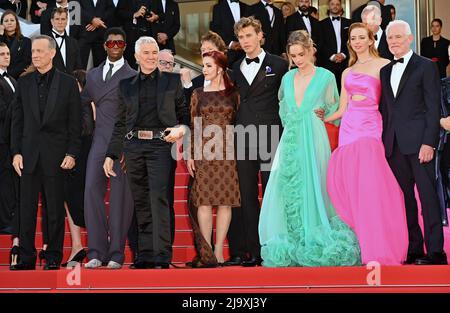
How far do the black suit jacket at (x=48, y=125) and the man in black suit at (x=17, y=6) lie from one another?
5.13 metres

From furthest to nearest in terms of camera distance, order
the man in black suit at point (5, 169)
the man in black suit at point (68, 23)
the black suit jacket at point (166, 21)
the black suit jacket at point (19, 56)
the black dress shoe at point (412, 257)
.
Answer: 1. the black suit jacket at point (166, 21)
2. the man in black suit at point (68, 23)
3. the black suit jacket at point (19, 56)
4. the man in black suit at point (5, 169)
5. the black dress shoe at point (412, 257)

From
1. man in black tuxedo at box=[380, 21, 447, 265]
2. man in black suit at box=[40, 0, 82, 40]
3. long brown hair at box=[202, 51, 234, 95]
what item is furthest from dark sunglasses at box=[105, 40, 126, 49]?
man in black suit at box=[40, 0, 82, 40]

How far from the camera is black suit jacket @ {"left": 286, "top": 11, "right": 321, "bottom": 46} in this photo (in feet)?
34.1

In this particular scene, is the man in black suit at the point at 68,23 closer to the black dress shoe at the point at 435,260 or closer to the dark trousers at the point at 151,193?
the dark trousers at the point at 151,193

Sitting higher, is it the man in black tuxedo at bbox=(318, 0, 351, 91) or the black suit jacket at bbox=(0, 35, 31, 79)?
the man in black tuxedo at bbox=(318, 0, 351, 91)

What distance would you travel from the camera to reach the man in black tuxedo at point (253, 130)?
250 inches

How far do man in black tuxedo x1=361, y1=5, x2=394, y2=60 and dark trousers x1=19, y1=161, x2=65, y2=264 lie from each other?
3.81m

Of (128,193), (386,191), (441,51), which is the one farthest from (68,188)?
(441,51)

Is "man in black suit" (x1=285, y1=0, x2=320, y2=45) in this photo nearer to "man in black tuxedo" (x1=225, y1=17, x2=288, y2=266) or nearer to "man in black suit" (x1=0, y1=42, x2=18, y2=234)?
"man in black suit" (x1=0, y1=42, x2=18, y2=234)

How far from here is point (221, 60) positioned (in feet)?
21.0

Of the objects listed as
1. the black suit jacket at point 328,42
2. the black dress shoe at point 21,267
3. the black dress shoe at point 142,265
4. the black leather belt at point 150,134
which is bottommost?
the black dress shoe at point 21,267

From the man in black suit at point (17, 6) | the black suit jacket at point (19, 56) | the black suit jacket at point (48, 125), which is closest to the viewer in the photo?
the black suit jacket at point (48, 125)

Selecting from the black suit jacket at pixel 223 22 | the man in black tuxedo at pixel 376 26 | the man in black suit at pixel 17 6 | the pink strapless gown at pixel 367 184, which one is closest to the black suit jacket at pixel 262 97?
the pink strapless gown at pixel 367 184
